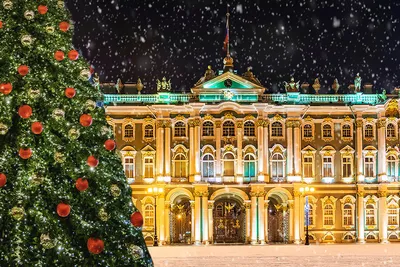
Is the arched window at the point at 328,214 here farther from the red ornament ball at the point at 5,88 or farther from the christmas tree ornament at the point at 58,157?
the red ornament ball at the point at 5,88

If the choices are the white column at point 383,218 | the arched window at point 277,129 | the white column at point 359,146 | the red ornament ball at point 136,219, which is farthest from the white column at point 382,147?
the red ornament ball at point 136,219

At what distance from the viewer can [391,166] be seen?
49.6m

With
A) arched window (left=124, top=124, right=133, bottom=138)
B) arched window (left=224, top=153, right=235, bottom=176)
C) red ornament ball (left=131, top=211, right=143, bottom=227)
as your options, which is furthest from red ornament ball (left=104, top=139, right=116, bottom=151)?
arched window (left=124, top=124, right=133, bottom=138)

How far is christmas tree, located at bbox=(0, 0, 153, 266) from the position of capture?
34.4ft

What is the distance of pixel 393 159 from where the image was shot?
1959 inches

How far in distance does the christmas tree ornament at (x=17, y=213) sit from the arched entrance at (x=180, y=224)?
1503 inches

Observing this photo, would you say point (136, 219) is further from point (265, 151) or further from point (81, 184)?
point (265, 151)

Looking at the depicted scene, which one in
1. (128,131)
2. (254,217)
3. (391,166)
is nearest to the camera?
(254,217)

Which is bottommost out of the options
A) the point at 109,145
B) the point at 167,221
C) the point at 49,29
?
the point at 167,221

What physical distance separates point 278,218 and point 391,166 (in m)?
8.06

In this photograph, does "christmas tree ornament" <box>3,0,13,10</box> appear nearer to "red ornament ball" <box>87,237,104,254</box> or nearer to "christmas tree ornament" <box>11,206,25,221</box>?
"christmas tree ornament" <box>11,206,25,221</box>

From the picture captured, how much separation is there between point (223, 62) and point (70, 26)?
133ft

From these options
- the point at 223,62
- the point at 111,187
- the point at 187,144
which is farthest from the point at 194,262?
the point at 223,62

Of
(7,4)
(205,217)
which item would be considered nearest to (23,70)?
(7,4)
